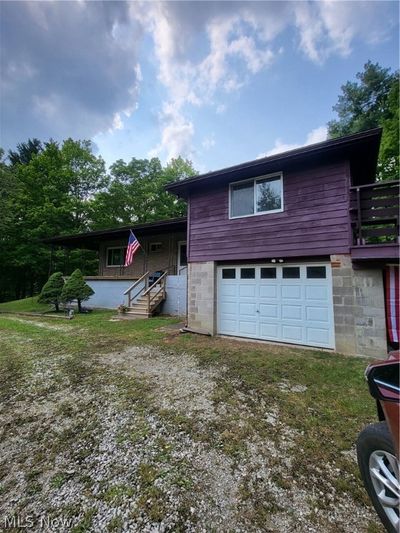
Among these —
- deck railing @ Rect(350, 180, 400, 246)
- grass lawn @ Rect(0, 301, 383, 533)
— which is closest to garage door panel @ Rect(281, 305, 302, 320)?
grass lawn @ Rect(0, 301, 383, 533)

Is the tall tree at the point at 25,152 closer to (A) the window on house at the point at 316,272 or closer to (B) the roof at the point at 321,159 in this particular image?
(B) the roof at the point at 321,159

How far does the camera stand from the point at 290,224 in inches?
262

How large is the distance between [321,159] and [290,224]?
1792 mm

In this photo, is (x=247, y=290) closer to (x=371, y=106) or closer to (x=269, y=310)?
(x=269, y=310)

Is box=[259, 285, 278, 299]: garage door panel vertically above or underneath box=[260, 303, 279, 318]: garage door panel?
above

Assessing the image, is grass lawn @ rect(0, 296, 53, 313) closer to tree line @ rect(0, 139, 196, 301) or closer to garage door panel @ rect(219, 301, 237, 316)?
tree line @ rect(0, 139, 196, 301)

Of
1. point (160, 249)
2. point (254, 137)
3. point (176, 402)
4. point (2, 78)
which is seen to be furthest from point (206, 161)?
point (176, 402)

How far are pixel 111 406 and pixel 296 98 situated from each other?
12.2 metres

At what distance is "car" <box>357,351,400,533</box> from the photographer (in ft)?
5.40

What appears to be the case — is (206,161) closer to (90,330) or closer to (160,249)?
(160,249)

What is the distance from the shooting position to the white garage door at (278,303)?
624cm

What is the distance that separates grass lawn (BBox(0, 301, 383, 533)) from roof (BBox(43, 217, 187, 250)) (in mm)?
8045

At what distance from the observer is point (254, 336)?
7.18 m

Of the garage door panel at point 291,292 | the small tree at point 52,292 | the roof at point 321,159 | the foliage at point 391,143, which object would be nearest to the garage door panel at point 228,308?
the garage door panel at point 291,292
